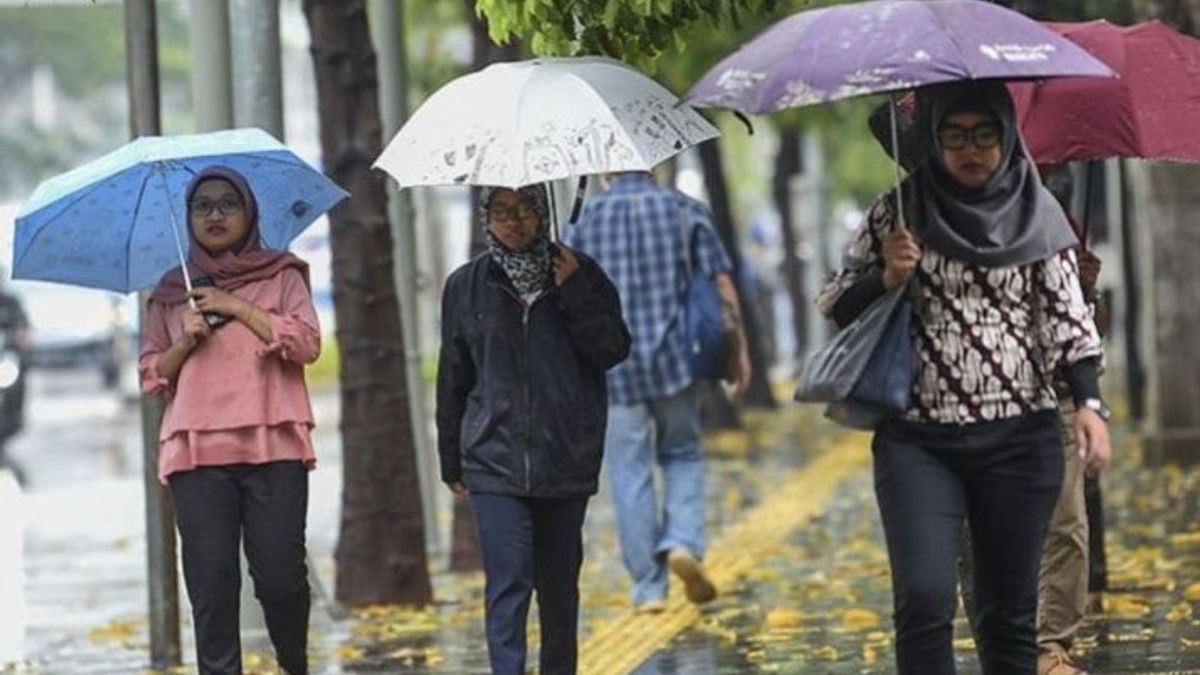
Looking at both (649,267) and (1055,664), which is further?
(649,267)

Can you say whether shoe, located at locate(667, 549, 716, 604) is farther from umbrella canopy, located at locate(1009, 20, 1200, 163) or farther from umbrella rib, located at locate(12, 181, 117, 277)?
umbrella rib, located at locate(12, 181, 117, 277)

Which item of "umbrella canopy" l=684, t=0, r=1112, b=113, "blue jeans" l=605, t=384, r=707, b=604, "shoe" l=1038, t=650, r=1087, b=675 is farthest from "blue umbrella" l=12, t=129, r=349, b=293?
"blue jeans" l=605, t=384, r=707, b=604

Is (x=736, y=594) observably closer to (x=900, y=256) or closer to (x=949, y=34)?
(x=900, y=256)

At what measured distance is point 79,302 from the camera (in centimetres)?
5066

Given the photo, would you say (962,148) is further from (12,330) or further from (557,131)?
(12,330)

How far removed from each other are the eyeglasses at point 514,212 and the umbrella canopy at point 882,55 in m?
1.46

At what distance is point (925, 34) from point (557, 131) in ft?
5.69

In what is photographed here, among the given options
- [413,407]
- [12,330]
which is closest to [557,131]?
[413,407]

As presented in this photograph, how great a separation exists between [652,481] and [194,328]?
412 centimetres

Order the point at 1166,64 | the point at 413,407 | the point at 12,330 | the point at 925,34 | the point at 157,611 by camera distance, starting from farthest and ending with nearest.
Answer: the point at 12,330
the point at 413,407
the point at 157,611
the point at 1166,64
the point at 925,34

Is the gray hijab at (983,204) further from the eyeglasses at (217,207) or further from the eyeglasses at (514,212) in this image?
Answer: the eyeglasses at (217,207)

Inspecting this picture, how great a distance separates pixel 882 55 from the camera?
25.8 ft

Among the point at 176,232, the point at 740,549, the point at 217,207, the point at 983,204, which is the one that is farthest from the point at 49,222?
the point at 740,549

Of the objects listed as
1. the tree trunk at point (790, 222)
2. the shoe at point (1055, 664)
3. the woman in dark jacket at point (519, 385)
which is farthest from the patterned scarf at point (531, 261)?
the tree trunk at point (790, 222)
